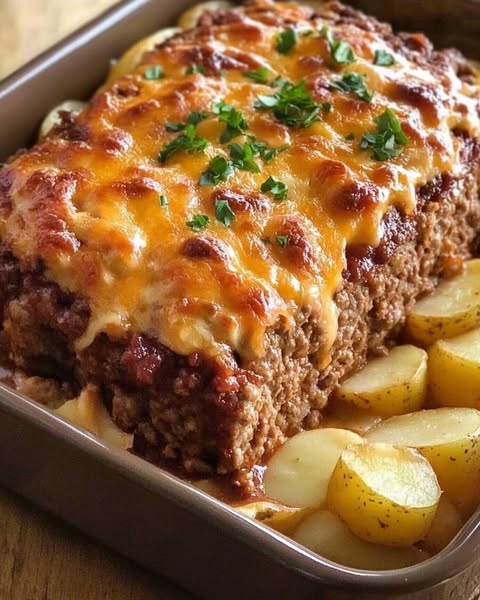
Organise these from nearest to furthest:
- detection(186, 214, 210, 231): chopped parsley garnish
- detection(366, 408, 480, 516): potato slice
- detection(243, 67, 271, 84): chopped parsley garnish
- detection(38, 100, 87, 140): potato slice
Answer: detection(366, 408, 480, 516): potato slice, detection(186, 214, 210, 231): chopped parsley garnish, detection(243, 67, 271, 84): chopped parsley garnish, detection(38, 100, 87, 140): potato slice

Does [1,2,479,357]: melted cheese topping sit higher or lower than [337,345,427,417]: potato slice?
higher

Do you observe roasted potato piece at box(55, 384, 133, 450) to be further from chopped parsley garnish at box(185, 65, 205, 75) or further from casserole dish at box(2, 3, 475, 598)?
chopped parsley garnish at box(185, 65, 205, 75)

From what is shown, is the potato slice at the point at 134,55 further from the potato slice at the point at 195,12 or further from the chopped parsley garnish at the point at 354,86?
the chopped parsley garnish at the point at 354,86

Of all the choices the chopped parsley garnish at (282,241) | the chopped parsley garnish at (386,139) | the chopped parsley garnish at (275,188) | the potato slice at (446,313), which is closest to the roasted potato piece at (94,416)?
the chopped parsley garnish at (282,241)

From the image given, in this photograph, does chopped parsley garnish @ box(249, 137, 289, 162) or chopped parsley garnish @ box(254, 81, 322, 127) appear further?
chopped parsley garnish @ box(254, 81, 322, 127)

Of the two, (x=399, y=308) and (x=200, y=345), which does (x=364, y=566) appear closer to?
(x=200, y=345)

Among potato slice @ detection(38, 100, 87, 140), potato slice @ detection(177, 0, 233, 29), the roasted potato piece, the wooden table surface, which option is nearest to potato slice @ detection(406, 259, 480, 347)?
the roasted potato piece

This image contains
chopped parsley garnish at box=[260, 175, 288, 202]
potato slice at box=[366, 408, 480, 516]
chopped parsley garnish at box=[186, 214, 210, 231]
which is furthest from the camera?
chopped parsley garnish at box=[260, 175, 288, 202]
